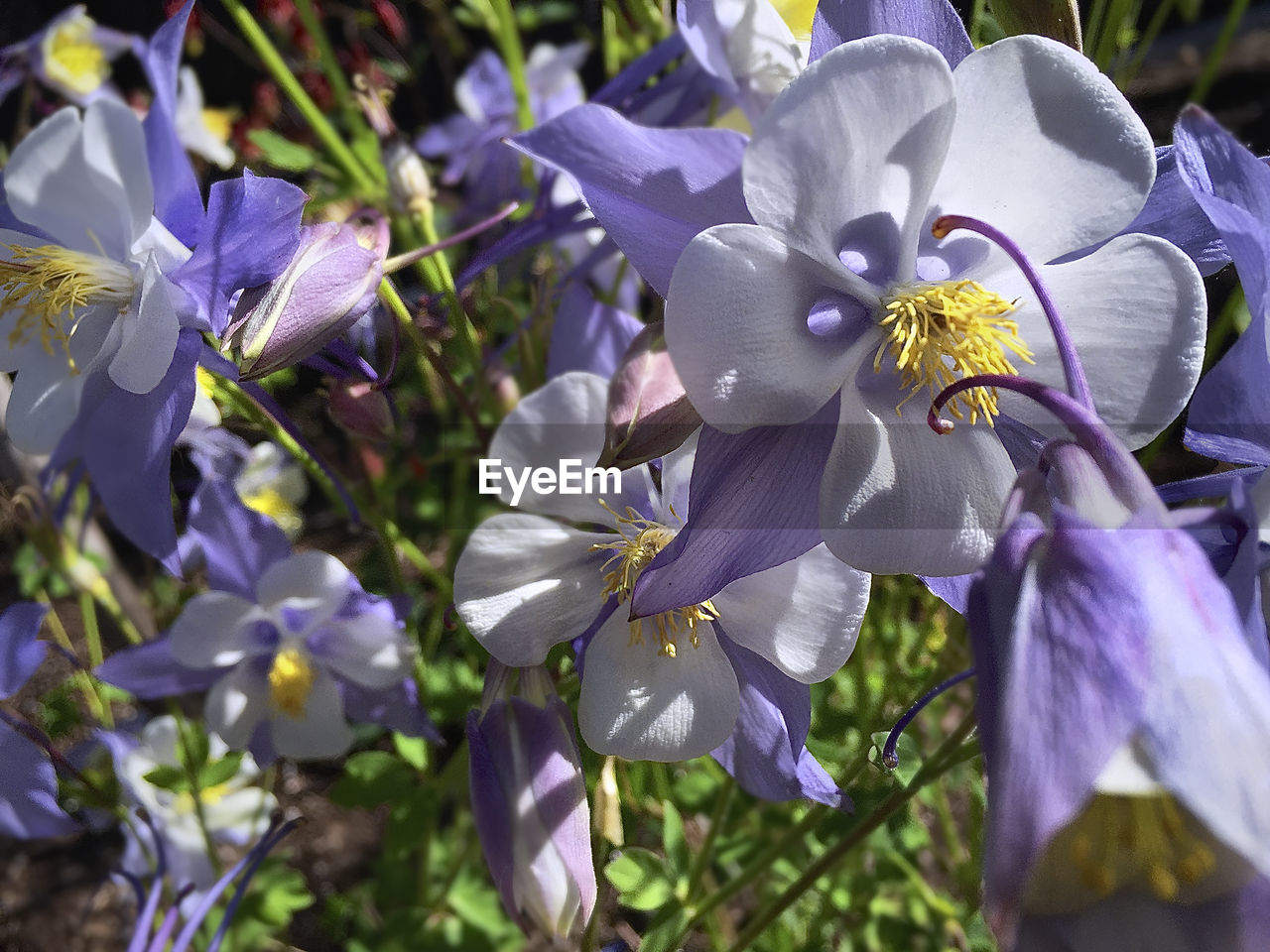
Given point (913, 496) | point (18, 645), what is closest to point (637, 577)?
point (913, 496)

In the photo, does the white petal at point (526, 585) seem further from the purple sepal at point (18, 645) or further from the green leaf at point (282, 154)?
the green leaf at point (282, 154)

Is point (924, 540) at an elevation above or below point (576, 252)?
above

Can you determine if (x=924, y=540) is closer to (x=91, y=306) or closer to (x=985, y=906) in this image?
(x=985, y=906)

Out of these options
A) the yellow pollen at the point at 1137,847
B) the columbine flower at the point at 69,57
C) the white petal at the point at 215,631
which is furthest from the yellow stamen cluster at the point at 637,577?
the columbine flower at the point at 69,57

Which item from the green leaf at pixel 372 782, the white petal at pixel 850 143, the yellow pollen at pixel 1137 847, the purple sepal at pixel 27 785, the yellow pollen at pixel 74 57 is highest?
the white petal at pixel 850 143

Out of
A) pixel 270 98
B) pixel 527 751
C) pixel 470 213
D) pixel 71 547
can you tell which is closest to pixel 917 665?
pixel 527 751

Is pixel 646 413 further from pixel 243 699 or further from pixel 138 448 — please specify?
pixel 243 699

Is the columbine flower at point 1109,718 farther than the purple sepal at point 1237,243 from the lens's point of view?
No
